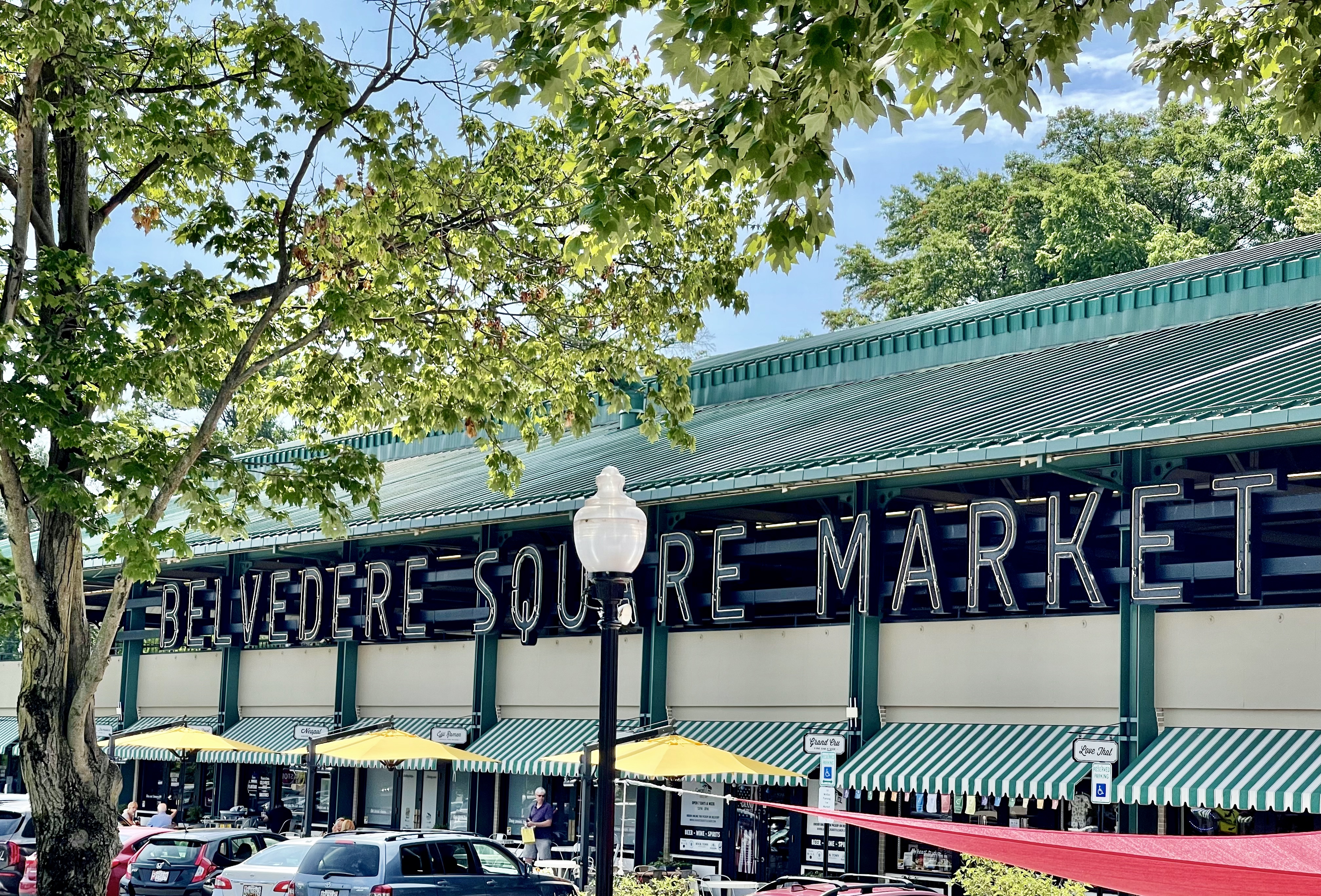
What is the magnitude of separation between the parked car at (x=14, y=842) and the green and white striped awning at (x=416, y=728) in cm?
445

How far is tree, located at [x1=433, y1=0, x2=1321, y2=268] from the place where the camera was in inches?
293

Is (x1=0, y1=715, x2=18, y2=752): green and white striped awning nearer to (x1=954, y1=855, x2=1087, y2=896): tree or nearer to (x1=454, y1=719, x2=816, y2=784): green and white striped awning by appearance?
(x1=454, y1=719, x2=816, y2=784): green and white striped awning

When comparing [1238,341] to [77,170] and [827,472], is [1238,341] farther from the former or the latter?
[77,170]

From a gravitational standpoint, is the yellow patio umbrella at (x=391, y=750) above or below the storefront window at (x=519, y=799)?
above

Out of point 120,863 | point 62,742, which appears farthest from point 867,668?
point 120,863

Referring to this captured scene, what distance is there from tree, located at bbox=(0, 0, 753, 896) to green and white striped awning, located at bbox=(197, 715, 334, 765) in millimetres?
10557

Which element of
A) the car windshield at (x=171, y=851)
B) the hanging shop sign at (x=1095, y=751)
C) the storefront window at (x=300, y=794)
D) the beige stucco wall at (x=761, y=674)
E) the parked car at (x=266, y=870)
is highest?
the beige stucco wall at (x=761, y=674)

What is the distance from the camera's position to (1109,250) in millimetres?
48750

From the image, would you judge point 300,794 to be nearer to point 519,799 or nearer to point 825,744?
point 519,799

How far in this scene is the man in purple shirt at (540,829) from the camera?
24828mm

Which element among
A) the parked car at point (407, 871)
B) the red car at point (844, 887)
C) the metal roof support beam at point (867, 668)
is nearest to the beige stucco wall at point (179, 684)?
the parked car at point (407, 871)

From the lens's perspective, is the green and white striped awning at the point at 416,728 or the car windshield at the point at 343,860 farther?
the green and white striped awning at the point at 416,728

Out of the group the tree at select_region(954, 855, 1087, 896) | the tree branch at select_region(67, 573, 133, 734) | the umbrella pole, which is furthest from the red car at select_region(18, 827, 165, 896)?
the tree at select_region(954, 855, 1087, 896)

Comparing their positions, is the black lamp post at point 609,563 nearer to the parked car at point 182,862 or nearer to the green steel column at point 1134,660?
the green steel column at point 1134,660
